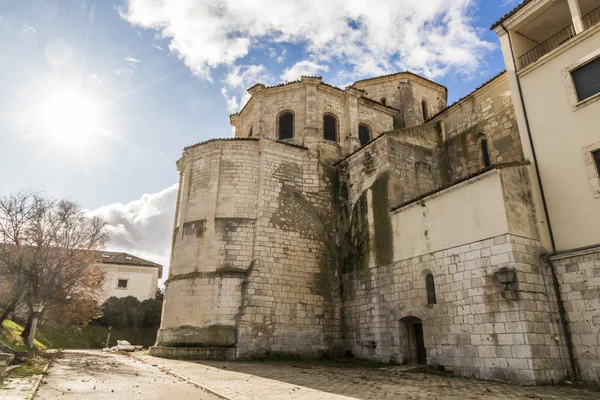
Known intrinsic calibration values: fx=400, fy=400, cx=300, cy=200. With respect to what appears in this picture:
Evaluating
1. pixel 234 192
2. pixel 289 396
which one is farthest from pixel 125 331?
pixel 289 396

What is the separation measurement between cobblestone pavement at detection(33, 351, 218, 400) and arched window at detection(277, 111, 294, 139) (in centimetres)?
1288

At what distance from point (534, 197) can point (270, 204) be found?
376 inches

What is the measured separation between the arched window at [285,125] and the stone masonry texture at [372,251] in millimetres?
291

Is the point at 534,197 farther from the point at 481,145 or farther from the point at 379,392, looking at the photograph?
the point at 379,392

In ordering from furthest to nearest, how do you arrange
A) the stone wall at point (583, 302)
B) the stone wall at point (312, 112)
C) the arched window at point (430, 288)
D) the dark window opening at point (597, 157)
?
the stone wall at point (312, 112) < the arched window at point (430, 288) < the dark window opening at point (597, 157) < the stone wall at point (583, 302)

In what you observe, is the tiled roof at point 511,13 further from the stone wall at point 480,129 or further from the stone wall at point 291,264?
the stone wall at point 291,264

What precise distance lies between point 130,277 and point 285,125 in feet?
85.6

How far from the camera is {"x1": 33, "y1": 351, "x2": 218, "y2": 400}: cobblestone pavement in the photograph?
728 cm

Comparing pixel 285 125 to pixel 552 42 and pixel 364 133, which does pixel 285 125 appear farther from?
pixel 552 42

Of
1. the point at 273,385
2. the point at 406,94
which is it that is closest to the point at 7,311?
the point at 273,385

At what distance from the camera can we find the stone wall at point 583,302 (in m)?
9.31

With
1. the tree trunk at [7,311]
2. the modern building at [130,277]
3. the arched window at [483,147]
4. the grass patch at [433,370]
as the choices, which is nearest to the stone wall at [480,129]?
the arched window at [483,147]

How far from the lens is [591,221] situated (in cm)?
997

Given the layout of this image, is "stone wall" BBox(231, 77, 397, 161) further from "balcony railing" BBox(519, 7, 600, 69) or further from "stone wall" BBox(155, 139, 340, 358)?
"balcony railing" BBox(519, 7, 600, 69)
